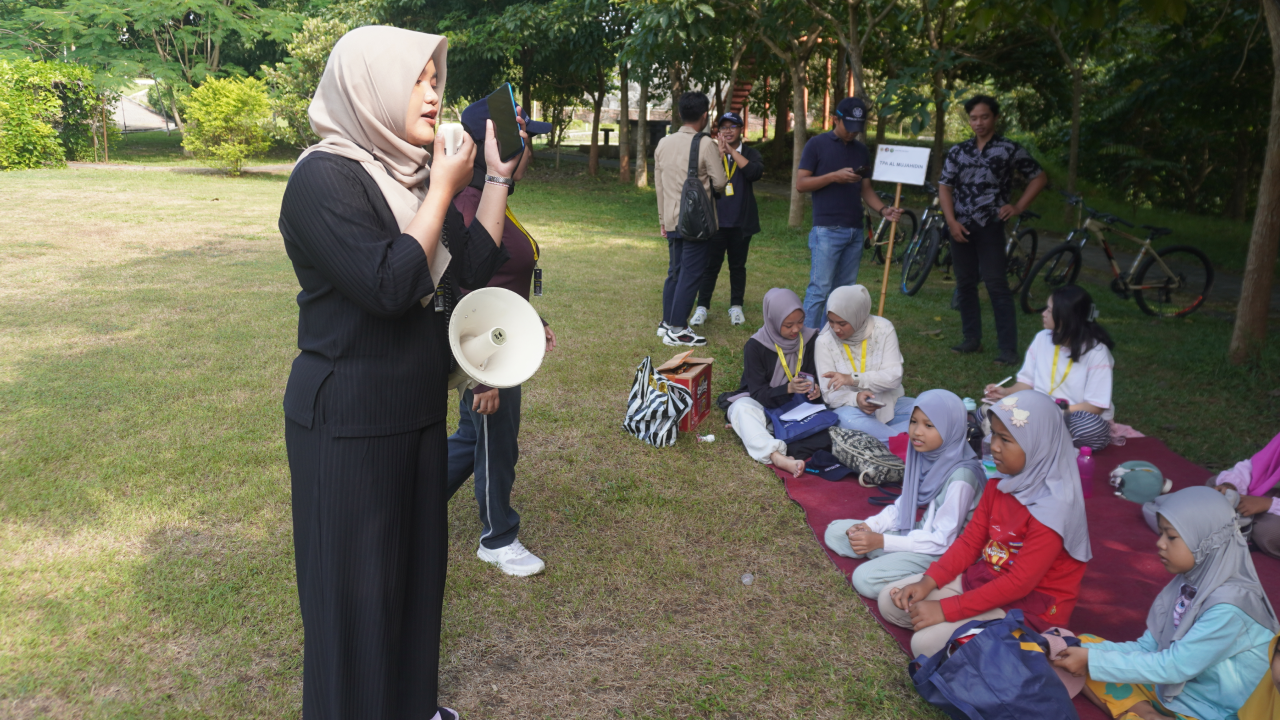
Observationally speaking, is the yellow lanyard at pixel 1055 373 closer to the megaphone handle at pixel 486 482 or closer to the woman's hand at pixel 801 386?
the woman's hand at pixel 801 386

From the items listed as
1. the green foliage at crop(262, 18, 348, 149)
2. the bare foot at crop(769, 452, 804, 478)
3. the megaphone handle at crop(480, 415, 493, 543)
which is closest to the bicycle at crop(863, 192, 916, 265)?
the bare foot at crop(769, 452, 804, 478)

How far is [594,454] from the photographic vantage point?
188 inches

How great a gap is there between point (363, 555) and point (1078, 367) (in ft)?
13.7

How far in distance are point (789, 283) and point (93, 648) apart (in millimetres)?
7709

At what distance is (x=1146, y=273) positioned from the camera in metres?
8.46

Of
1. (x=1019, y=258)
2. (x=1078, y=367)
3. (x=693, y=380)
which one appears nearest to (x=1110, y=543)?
(x=1078, y=367)

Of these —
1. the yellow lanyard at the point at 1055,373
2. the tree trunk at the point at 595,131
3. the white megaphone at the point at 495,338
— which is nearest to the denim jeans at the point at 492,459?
the white megaphone at the point at 495,338

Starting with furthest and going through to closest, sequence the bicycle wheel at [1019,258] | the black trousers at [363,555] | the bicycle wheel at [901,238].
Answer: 1. the bicycle wheel at [901,238]
2. the bicycle wheel at [1019,258]
3. the black trousers at [363,555]

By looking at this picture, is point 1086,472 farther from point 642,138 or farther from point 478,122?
point 642,138

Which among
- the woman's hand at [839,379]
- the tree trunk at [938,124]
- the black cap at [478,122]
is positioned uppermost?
the tree trunk at [938,124]

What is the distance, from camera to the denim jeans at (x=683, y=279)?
6660mm

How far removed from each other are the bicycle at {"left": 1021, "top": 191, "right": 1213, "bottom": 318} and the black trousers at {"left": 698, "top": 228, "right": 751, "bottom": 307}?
3.04m

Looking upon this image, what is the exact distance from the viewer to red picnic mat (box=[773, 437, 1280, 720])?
10.9 feet

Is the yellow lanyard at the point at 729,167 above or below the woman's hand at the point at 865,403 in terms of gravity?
above
